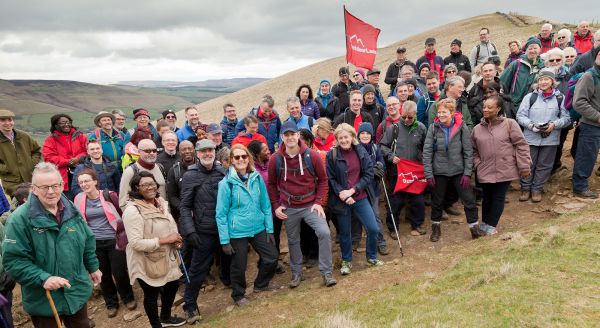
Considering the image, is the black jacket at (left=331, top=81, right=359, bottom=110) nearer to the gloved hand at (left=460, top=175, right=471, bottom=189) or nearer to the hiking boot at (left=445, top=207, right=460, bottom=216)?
the hiking boot at (left=445, top=207, right=460, bottom=216)

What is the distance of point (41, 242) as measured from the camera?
14.6 ft

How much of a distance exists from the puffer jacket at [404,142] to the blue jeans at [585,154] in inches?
145

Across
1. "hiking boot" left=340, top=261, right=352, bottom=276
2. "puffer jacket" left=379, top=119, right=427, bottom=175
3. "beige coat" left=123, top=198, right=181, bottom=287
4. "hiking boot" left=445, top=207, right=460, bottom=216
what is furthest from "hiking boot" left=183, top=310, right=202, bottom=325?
"hiking boot" left=445, top=207, right=460, bottom=216

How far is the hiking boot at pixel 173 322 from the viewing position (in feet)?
22.2

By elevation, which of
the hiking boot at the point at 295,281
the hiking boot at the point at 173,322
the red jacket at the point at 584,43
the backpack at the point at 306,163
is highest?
the red jacket at the point at 584,43

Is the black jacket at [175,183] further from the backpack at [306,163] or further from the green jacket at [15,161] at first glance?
the green jacket at [15,161]

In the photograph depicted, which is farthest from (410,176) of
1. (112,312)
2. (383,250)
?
(112,312)

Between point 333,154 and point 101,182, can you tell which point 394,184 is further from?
point 101,182

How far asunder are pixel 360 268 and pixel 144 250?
432 centimetres

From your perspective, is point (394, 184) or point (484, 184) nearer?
point (484, 184)

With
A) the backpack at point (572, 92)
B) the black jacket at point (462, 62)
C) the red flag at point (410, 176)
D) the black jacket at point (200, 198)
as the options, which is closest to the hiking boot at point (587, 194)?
the backpack at point (572, 92)

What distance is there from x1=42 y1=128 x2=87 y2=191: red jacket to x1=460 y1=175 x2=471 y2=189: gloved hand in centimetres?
848

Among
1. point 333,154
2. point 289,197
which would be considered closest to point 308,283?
point 289,197

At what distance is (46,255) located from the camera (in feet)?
14.9
